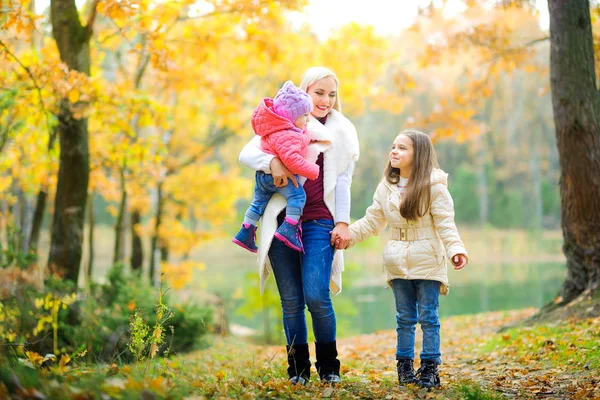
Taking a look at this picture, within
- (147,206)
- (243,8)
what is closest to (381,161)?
(147,206)

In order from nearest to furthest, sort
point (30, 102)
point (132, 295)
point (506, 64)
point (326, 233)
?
point (326, 233)
point (30, 102)
point (132, 295)
point (506, 64)

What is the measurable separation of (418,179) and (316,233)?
72 cm

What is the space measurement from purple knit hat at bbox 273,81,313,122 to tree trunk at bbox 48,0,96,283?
13.3 feet

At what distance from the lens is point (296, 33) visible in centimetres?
1291

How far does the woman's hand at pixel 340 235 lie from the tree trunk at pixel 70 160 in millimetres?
4259

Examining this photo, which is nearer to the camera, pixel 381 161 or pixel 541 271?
pixel 541 271

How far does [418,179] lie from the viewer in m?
3.85

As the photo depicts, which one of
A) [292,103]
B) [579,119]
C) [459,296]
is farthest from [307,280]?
[459,296]

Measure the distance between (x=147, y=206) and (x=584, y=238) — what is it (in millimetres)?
10456

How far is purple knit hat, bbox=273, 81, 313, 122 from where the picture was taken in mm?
3605

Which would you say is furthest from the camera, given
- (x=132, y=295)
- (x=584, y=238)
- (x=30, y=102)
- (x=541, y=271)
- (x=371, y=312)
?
(x=541, y=271)

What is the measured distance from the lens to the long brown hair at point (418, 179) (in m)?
3.80

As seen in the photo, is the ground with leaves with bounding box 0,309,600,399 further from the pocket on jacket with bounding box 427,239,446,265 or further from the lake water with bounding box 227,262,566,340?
the lake water with bounding box 227,262,566,340

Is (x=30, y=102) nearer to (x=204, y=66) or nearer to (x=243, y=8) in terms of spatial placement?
(x=243, y=8)
